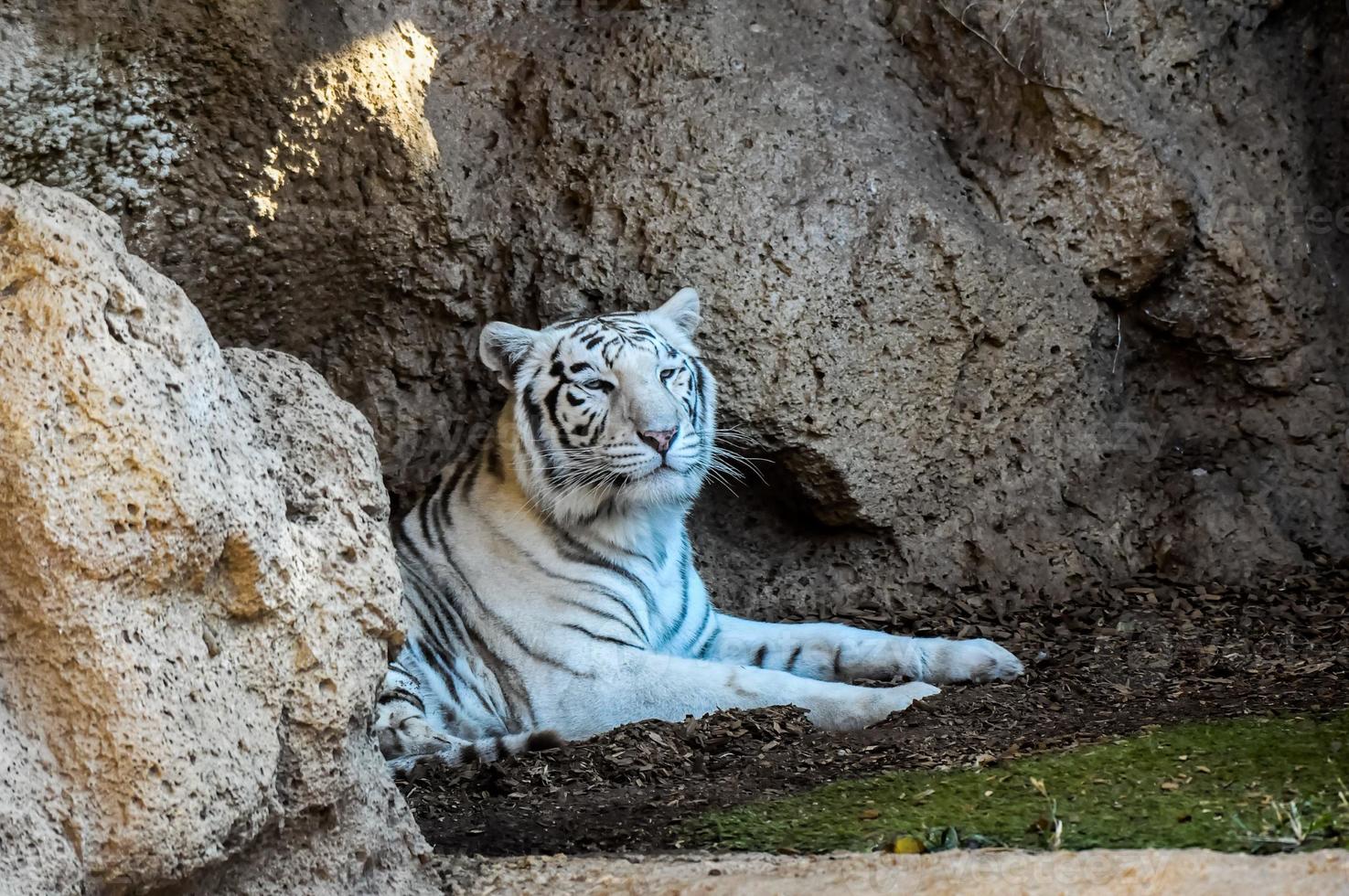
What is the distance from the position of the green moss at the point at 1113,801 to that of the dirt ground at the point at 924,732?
0.16m

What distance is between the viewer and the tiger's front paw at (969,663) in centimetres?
486

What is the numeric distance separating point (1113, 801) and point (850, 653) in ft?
6.47

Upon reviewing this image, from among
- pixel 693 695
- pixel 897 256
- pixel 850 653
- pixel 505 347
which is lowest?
pixel 693 695

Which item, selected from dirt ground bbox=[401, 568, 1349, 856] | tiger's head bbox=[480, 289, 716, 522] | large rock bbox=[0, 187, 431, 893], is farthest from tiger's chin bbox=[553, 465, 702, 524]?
large rock bbox=[0, 187, 431, 893]

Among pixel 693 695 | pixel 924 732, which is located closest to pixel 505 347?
pixel 693 695

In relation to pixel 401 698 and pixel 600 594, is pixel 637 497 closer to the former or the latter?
pixel 600 594

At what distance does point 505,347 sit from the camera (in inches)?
201

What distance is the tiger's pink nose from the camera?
4.87 meters

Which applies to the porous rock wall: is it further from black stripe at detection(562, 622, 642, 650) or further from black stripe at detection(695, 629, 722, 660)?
black stripe at detection(562, 622, 642, 650)

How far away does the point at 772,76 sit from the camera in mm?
5352

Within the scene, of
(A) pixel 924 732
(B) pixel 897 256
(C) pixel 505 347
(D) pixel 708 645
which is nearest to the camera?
(A) pixel 924 732

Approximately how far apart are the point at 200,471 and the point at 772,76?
327 centimetres

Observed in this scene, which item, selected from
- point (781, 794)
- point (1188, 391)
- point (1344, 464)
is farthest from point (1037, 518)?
point (781, 794)

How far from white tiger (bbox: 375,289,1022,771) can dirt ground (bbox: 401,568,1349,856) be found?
1.23ft
